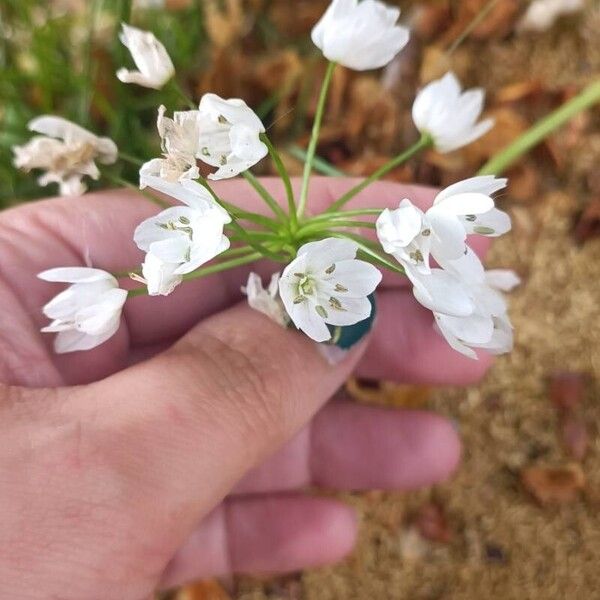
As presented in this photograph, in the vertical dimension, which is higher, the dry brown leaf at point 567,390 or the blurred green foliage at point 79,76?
the blurred green foliage at point 79,76

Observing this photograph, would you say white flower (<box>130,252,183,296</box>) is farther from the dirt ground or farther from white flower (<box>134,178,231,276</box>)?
the dirt ground

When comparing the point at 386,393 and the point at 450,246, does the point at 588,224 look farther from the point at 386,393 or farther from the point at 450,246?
the point at 450,246

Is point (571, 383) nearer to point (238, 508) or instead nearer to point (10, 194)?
point (238, 508)

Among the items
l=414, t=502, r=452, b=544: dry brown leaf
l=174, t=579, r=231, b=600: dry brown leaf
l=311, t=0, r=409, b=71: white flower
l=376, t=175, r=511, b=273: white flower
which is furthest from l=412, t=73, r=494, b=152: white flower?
l=174, t=579, r=231, b=600: dry brown leaf

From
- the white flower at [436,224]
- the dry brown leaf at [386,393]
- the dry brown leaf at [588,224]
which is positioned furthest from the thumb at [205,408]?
the dry brown leaf at [588,224]

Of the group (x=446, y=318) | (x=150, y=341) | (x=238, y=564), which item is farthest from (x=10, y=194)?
(x=446, y=318)

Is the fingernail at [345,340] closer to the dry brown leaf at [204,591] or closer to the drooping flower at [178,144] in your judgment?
the drooping flower at [178,144]

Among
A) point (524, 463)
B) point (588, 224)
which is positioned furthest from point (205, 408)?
point (588, 224)
